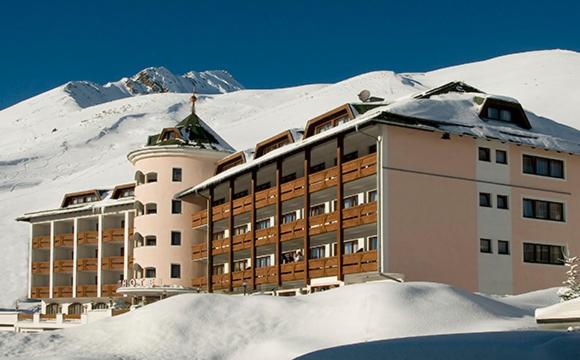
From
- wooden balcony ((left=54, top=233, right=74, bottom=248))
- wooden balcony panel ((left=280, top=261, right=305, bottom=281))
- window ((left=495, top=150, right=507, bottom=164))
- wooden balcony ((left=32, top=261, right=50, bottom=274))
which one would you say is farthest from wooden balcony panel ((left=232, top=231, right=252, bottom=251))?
wooden balcony ((left=32, top=261, right=50, bottom=274))

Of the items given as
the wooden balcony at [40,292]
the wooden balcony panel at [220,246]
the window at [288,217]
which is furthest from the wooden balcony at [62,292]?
the window at [288,217]

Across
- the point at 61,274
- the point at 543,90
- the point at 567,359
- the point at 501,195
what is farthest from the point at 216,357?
the point at 543,90

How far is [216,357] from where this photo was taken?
25844 millimetres

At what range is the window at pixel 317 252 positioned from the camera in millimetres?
49153

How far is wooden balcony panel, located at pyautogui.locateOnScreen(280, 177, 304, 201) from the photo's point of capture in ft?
157

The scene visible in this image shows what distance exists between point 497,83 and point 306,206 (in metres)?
119

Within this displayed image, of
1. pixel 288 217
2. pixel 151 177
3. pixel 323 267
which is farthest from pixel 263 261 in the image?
pixel 151 177

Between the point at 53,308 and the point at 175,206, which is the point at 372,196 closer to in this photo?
the point at 175,206

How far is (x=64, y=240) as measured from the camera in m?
73.4

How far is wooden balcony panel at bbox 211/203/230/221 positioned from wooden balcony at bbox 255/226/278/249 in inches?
184

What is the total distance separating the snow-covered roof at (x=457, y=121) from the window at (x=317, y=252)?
5.61 meters

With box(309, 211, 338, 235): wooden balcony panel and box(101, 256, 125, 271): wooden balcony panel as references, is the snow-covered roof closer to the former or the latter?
box(309, 211, 338, 235): wooden balcony panel

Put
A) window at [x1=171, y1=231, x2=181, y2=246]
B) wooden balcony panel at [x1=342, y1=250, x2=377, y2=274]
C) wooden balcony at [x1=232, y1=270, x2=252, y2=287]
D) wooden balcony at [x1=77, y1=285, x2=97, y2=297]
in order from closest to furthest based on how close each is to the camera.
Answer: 1. wooden balcony panel at [x1=342, y1=250, x2=377, y2=274]
2. wooden balcony at [x1=232, y1=270, x2=252, y2=287]
3. window at [x1=171, y1=231, x2=181, y2=246]
4. wooden balcony at [x1=77, y1=285, x2=97, y2=297]

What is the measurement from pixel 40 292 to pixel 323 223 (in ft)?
123
